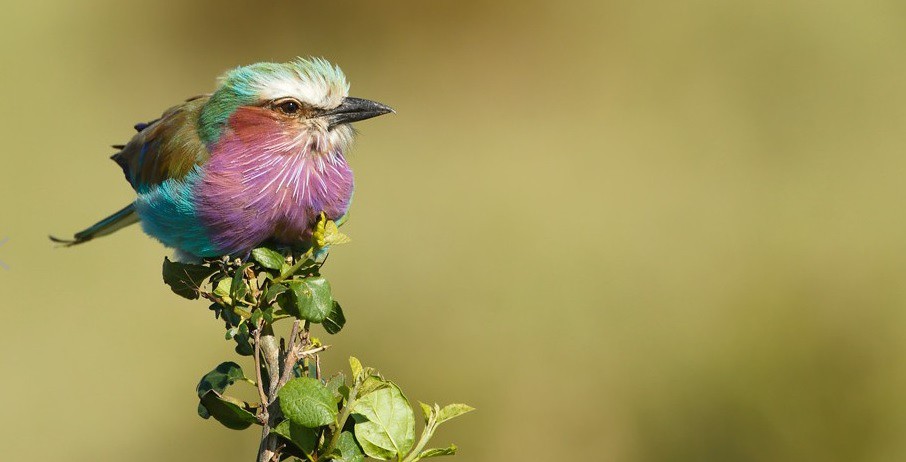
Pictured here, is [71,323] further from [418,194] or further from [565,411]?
[565,411]

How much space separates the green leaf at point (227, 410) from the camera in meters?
1.63

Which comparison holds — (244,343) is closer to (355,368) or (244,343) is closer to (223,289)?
(223,289)

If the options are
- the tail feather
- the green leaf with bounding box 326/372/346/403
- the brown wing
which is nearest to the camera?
the green leaf with bounding box 326/372/346/403

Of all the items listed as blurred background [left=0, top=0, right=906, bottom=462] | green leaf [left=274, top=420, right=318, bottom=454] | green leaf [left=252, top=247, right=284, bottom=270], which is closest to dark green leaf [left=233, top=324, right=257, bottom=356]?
green leaf [left=252, top=247, right=284, bottom=270]

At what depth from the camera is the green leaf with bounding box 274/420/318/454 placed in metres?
1.55

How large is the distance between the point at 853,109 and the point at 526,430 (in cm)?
282

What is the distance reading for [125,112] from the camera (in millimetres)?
6559

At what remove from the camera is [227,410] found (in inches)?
65.1

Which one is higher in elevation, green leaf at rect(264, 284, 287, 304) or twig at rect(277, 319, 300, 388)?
green leaf at rect(264, 284, 287, 304)

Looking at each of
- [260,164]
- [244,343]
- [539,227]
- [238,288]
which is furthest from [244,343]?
[539,227]

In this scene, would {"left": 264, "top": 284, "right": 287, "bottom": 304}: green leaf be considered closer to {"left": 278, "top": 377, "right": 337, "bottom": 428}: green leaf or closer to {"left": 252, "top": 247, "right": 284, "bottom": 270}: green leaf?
{"left": 252, "top": 247, "right": 284, "bottom": 270}: green leaf

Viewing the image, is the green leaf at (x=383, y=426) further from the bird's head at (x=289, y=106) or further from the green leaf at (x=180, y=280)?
the bird's head at (x=289, y=106)

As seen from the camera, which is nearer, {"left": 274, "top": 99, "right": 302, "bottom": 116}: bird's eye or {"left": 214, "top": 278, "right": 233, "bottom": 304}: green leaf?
{"left": 214, "top": 278, "right": 233, "bottom": 304}: green leaf

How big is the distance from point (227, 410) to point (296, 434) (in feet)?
0.54
